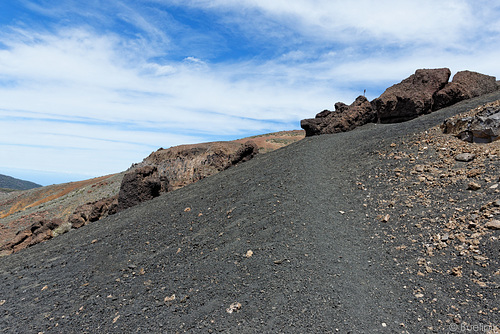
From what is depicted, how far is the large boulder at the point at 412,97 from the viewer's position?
559 inches

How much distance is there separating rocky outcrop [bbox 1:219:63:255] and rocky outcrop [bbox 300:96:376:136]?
1362cm

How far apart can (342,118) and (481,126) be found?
764 centimetres

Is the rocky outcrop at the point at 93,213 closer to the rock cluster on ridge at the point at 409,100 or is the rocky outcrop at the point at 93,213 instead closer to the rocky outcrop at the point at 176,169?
the rocky outcrop at the point at 176,169

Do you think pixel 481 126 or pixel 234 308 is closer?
pixel 234 308

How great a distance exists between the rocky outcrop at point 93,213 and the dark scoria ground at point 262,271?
321 centimetres

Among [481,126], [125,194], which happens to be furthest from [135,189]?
[481,126]

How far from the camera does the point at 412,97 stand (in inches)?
562

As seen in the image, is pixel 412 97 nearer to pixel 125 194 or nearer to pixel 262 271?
pixel 262 271

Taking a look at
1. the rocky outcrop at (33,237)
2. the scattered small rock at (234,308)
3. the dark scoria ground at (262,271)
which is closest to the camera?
the dark scoria ground at (262,271)

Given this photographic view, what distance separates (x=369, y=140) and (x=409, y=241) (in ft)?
20.0

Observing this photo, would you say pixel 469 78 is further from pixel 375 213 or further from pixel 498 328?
pixel 498 328

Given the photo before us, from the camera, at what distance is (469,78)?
1427 cm

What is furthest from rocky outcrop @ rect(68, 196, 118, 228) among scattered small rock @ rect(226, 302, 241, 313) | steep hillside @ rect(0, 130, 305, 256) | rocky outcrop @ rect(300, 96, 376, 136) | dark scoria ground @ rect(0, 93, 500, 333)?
rocky outcrop @ rect(300, 96, 376, 136)

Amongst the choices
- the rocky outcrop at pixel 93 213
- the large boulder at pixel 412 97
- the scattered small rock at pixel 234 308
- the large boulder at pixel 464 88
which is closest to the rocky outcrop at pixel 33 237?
the rocky outcrop at pixel 93 213
